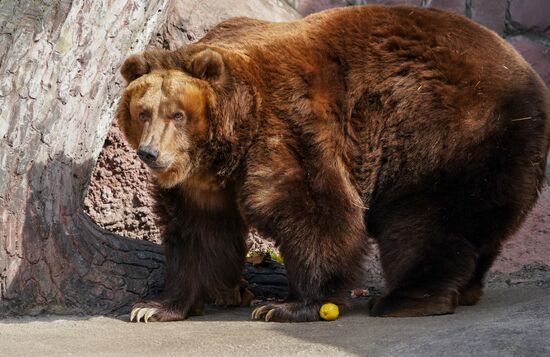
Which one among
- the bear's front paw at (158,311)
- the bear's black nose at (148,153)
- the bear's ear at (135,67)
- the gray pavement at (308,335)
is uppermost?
the bear's ear at (135,67)

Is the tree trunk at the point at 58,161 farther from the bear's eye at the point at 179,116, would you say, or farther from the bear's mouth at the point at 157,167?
the bear's eye at the point at 179,116

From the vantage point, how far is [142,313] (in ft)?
18.9

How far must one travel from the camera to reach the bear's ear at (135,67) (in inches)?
224

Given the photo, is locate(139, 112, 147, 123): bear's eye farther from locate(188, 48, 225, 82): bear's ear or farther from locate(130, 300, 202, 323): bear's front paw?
locate(130, 300, 202, 323): bear's front paw

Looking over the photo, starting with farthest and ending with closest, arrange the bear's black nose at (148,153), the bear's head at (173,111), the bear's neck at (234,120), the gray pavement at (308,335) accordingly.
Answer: the bear's neck at (234,120) < the bear's head at (173,111) < the bear's black nose at (148,153) < the gray pavement at (308,335)

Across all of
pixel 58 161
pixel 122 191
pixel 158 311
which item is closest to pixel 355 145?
pixel 158 311

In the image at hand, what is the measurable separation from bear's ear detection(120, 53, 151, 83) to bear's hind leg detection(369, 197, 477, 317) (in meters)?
1.76

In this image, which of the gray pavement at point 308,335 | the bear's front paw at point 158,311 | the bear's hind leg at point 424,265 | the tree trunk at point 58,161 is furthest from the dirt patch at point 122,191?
the bear's hind leg at point 424,265

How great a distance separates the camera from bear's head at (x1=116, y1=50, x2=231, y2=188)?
18.0 ft

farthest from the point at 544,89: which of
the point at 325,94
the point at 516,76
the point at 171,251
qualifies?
the point at 171,251

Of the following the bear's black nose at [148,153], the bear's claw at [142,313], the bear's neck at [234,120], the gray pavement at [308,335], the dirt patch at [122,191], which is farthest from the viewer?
the dirt patch at [122,191]

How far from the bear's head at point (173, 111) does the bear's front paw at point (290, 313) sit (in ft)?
3.00

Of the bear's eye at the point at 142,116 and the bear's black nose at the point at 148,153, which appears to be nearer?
the bear's black nose at the point at 148,153

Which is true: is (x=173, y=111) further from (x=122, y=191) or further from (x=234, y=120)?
(x=122, y=191)
